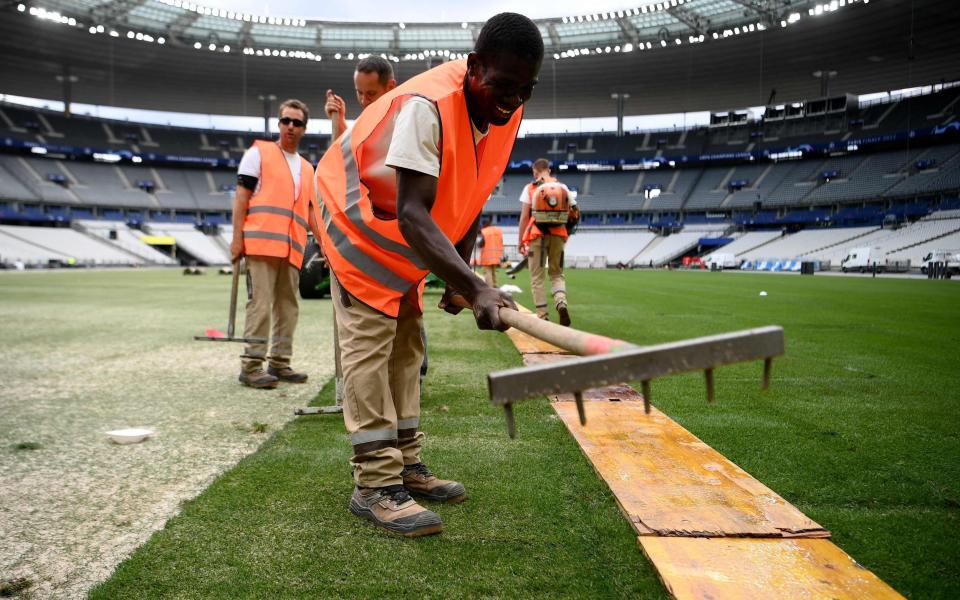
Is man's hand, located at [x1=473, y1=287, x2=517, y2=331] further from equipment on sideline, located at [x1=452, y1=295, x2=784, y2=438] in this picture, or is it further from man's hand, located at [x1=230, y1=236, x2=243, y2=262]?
man's hand, located at [x1=230, y1=236, x2=243, y2=262]

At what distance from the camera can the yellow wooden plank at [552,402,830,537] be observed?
1.98 metres

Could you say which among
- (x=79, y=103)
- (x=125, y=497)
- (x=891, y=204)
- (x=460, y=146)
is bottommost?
(x=125, y=497)

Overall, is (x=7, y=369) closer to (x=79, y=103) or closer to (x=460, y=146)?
(x=460, y=146)

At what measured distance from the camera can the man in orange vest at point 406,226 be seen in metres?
1.92

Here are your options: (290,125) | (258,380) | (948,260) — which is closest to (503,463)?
(258,380)

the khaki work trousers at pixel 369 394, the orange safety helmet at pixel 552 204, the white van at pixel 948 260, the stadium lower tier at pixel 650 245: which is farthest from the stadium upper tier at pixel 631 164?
the khaki work trousers at pixel 369 394

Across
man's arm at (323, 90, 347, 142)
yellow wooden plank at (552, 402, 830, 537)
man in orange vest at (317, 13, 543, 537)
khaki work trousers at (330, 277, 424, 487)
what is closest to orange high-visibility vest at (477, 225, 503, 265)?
man's arm at (323, 90, 347, 142)

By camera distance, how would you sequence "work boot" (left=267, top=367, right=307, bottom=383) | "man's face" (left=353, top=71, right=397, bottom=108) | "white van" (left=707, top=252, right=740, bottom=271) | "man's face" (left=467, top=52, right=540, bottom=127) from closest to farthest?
"man's face" (left=467, top=52, right=540, bottom=127)
"man's face" (left=353, top=71, right=397, bottom=108)
"work boot" (left=267, top=367, right=307, bottom=383)
"white van" (left=707, top=252, right=740, bottom=271)

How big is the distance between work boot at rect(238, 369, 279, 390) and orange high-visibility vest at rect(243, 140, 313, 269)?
90cm

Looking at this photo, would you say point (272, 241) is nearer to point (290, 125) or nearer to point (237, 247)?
point (237, 247)

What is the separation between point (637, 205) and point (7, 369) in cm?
5411

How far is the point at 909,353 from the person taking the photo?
576cm

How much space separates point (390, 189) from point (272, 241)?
107 inches

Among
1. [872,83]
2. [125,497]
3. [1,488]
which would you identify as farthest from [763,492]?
[872,83]
